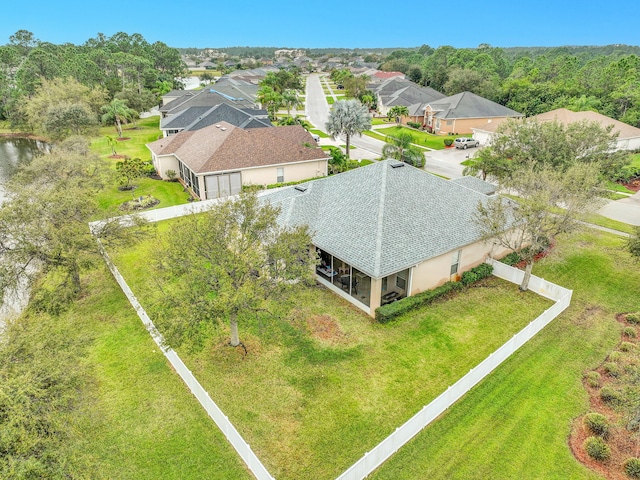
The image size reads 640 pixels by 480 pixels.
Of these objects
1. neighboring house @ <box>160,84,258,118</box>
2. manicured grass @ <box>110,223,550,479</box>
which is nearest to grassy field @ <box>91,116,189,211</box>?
neighboring house @ <box>160,84,258,118</box>

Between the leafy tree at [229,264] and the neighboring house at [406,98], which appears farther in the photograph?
the neighboring house at [406,98]

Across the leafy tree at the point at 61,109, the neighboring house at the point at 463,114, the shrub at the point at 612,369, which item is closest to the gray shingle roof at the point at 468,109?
the neighboring house at the point at 463,114

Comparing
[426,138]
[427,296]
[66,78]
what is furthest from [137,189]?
[66,78]

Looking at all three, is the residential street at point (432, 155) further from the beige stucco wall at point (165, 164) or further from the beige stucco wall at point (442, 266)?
the beige stucco wall at point (165, 164)

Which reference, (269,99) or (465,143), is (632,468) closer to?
(465,143)

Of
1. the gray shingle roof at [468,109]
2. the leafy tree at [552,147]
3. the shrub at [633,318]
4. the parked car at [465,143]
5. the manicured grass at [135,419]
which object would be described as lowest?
the manicured grass at [135,419]

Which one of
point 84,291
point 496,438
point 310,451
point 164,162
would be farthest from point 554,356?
point 164,162

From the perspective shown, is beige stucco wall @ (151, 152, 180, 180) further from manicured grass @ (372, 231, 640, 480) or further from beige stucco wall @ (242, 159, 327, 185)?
manicured grass @ (372, 231, 640, 480)

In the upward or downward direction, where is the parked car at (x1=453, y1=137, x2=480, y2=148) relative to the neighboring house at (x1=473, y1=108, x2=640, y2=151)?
downward
